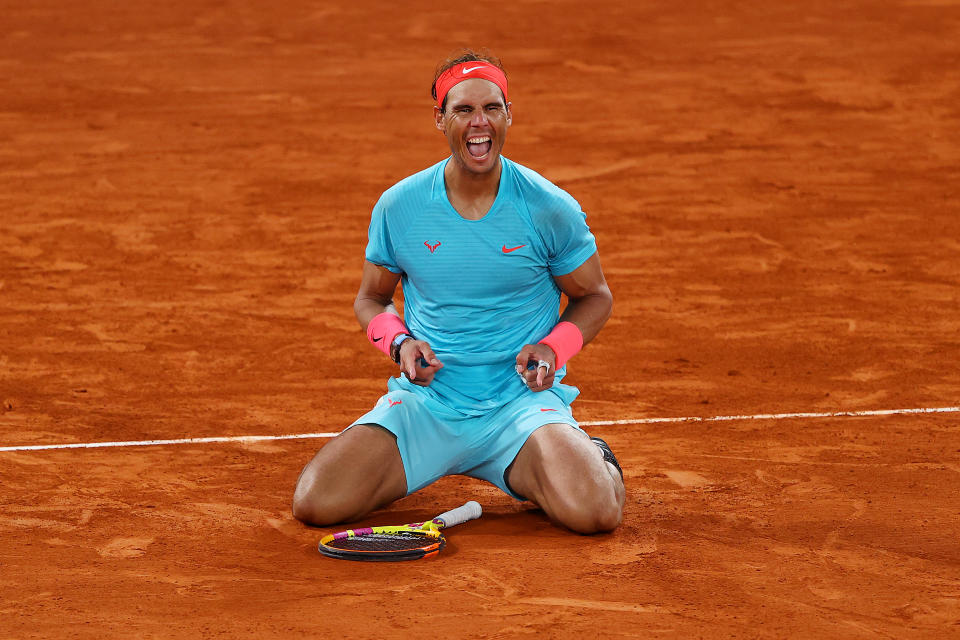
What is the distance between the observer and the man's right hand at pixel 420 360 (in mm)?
5172

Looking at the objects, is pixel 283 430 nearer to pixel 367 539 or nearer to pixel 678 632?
pixel 367 539

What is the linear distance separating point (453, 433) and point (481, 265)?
0.65 m

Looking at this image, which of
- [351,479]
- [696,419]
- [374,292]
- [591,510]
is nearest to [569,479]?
[591,510]

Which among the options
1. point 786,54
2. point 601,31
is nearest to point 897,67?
point 786,54

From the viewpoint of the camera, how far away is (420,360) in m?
5.22

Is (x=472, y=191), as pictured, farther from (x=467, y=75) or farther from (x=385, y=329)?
(x=385, y=329)

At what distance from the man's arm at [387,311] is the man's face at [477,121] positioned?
2.05 feet

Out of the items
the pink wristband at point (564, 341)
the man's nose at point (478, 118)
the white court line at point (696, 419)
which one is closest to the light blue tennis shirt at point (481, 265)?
the pink wristband at point (564, 341)

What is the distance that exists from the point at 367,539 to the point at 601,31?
10.8m

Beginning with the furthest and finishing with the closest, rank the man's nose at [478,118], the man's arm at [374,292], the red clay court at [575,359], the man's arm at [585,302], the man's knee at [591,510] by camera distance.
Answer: the man's arm at [374,292]
the man's arm at [585,302]
the man's nose at [478,118]
the man's knee at [591,510]
the red clay court at [575,359]

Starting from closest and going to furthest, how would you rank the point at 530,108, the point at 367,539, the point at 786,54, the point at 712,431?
the point at 367,539 → the point at 712,431 → the point at 530,108 → the point at 786,54

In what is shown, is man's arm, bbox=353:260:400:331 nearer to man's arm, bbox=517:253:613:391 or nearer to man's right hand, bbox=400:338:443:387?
man's right hand, bbox=400:338:443:387

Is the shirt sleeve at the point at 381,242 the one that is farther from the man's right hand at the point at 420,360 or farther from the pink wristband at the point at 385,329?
the man's right hand at the point at 420,360

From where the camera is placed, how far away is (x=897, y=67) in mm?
13594
